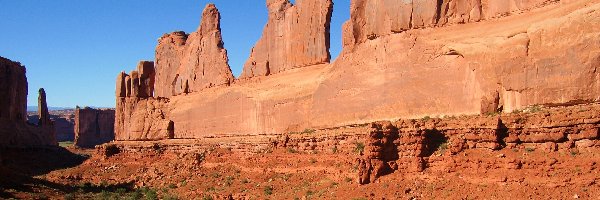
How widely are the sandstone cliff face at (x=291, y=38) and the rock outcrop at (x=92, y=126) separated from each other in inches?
2594

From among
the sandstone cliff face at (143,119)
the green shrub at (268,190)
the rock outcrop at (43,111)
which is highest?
the rock outcrop at (43,111)

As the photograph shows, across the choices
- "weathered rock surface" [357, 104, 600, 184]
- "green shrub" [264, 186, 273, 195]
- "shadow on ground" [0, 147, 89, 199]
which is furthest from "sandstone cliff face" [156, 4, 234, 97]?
"weathered rock surface" [357, 104, 600, 184]

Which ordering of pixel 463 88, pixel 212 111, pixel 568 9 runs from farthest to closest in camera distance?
1. pixel 212 111
2. pixel 463 88
3. pixel 568 9

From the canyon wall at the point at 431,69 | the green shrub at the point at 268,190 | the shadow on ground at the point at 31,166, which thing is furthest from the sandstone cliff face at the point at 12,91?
the green shrub at the point at 268,190

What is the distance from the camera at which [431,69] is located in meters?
23.7

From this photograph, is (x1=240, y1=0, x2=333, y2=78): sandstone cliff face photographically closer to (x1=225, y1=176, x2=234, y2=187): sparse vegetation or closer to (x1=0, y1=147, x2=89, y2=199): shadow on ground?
(x1=225, y1=176, x2=234, y2=187): sparse vegetation

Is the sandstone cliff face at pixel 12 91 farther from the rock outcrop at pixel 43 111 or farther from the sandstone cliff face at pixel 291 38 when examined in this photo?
the sandstone cliff face at pixel 291 38

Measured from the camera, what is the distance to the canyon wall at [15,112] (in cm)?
6588

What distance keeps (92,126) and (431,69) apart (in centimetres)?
8393

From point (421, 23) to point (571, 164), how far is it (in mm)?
10419

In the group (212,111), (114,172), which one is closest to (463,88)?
(212,111)

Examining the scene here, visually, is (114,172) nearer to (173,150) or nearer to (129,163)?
(129,163)

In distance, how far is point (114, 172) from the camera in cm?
4216

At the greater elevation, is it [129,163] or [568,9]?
[568,9]
